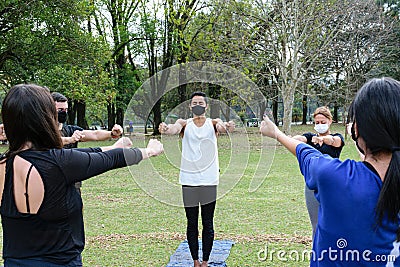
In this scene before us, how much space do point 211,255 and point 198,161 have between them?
139 cm

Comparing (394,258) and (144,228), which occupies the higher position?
(394,258)

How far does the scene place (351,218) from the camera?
1680mm

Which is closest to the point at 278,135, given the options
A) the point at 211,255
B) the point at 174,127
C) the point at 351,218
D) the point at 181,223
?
the point at 351,218

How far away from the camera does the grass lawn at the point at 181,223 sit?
5012mm

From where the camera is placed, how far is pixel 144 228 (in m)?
6.52

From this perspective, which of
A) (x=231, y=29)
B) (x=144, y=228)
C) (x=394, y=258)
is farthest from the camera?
(x=231, y=29)

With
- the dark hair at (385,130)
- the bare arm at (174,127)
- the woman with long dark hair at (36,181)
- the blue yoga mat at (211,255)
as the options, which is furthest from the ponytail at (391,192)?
the blue yoga mat at (211,255)

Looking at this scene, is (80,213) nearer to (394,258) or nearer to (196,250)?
(394,258)

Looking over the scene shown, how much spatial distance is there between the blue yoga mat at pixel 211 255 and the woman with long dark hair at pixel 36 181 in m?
2.75

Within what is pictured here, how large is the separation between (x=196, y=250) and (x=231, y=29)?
44.5 ft

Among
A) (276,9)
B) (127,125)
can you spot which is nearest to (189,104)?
(127,125)

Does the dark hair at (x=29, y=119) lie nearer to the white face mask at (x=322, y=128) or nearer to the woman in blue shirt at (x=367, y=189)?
the woman in blue shirt at (x=367, y=189)

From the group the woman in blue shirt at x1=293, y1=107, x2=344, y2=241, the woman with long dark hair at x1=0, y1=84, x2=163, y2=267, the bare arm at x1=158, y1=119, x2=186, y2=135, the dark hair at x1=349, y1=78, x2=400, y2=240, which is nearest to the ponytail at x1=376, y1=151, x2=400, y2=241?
the dark hair at x1=349, y1=78, x2=400, y2=240

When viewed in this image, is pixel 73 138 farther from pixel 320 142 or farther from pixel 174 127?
pixel 320 142
